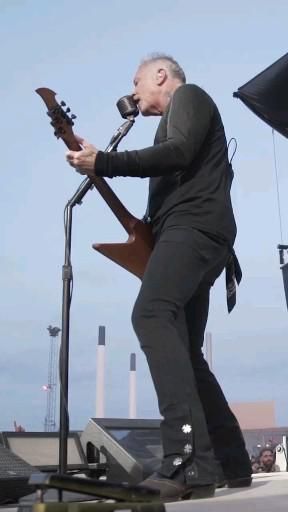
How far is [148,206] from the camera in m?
1.64

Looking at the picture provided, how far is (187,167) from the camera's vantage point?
1.45 meters

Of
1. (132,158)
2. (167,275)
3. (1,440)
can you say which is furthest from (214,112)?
(1,440)

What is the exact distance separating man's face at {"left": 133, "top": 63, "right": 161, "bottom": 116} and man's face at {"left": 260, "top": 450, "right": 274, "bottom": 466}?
13.1 ft

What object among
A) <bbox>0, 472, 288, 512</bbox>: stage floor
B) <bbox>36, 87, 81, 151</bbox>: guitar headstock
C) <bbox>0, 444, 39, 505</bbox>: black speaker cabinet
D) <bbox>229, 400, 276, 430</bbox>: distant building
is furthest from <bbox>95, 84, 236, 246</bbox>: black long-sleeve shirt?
<bbox>229, 400, 276, 430</bbox>: distant building

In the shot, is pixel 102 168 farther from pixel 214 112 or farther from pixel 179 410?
pixel 179 410

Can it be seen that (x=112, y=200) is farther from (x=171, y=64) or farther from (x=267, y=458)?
(x=267, y=458)

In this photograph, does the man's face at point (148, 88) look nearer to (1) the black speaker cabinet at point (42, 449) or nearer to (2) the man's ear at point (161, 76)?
(2) the man's ear at point (161, 76)

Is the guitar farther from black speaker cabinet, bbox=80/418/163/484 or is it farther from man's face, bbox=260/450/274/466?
man's face, bbox=260/450/274/466

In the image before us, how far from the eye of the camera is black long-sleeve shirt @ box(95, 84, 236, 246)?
Result: 137 cm

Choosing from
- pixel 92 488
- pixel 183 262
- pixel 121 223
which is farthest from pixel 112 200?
pixel 92 488

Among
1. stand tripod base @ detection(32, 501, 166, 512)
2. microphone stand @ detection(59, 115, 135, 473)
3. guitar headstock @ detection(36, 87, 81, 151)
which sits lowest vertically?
stand tripod base @ detection(32, 501, 166, 512)

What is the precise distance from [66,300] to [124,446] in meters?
0.59

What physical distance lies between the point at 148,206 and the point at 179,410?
616 mm

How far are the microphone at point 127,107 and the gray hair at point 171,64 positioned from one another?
0.60ft
